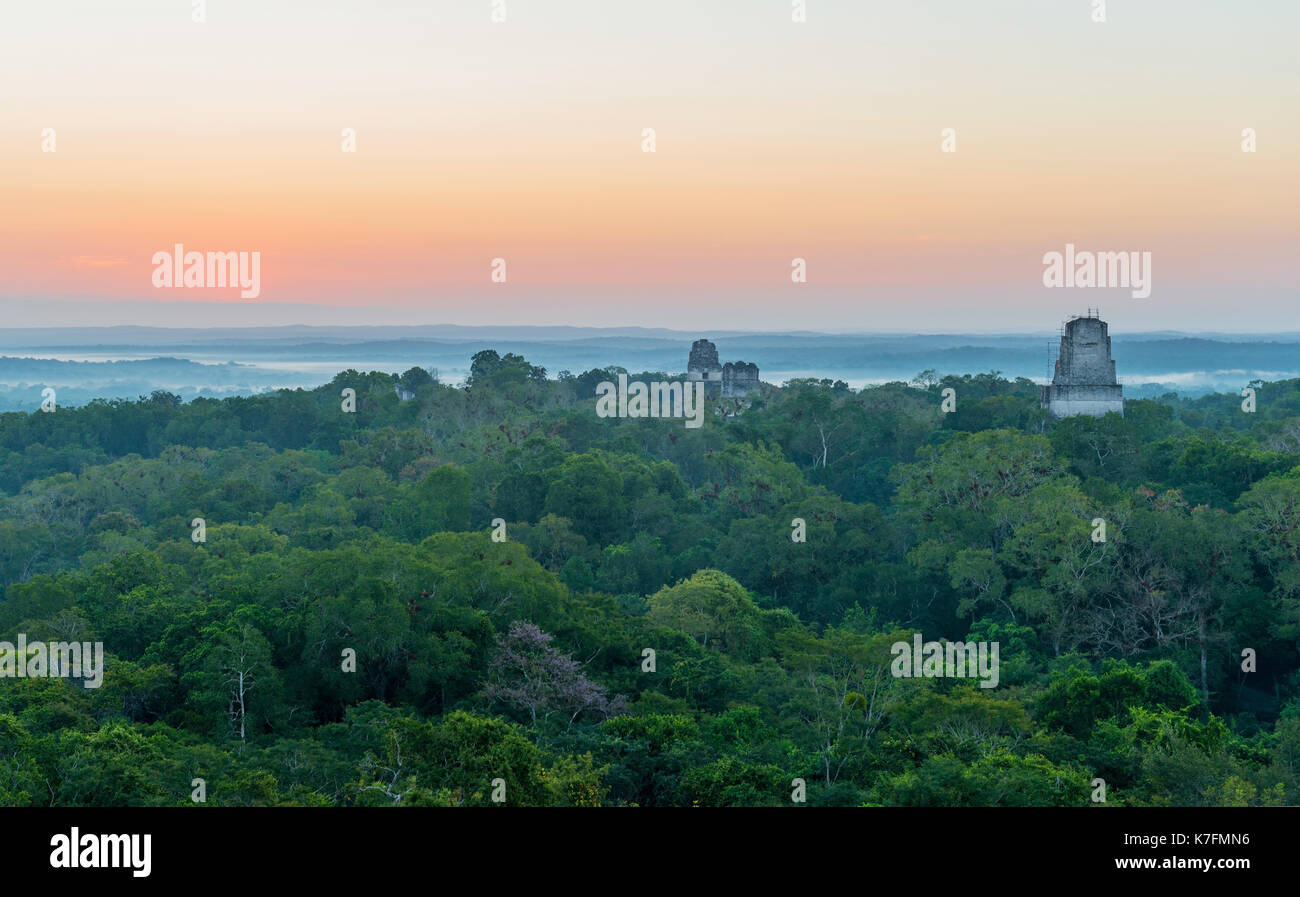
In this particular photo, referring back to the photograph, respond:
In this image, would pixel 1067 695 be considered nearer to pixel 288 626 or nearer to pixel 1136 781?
→ pixel 1136 781

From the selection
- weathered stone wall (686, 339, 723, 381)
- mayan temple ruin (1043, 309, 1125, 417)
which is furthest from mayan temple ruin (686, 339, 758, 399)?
mayan temple ruin (1043, 309, 1125, 417)

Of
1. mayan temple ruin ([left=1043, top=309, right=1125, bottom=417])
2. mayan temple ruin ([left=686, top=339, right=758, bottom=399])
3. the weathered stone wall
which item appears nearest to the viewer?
mayan temple ruin ([left=1043, top=309, right=1125, bottom=417])

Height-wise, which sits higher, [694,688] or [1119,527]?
[1119,527]

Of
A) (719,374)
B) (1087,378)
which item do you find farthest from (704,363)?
(1087,378)

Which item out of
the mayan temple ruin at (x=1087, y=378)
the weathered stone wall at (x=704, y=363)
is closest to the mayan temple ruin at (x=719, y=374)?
the weathered stone wall at (x=704, y=363)

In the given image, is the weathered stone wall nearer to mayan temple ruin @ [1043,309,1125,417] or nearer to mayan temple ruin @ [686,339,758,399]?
Answer: mayan temple ruin @ [686,339,758,399]

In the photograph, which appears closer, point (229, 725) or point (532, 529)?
point (229, 725)
